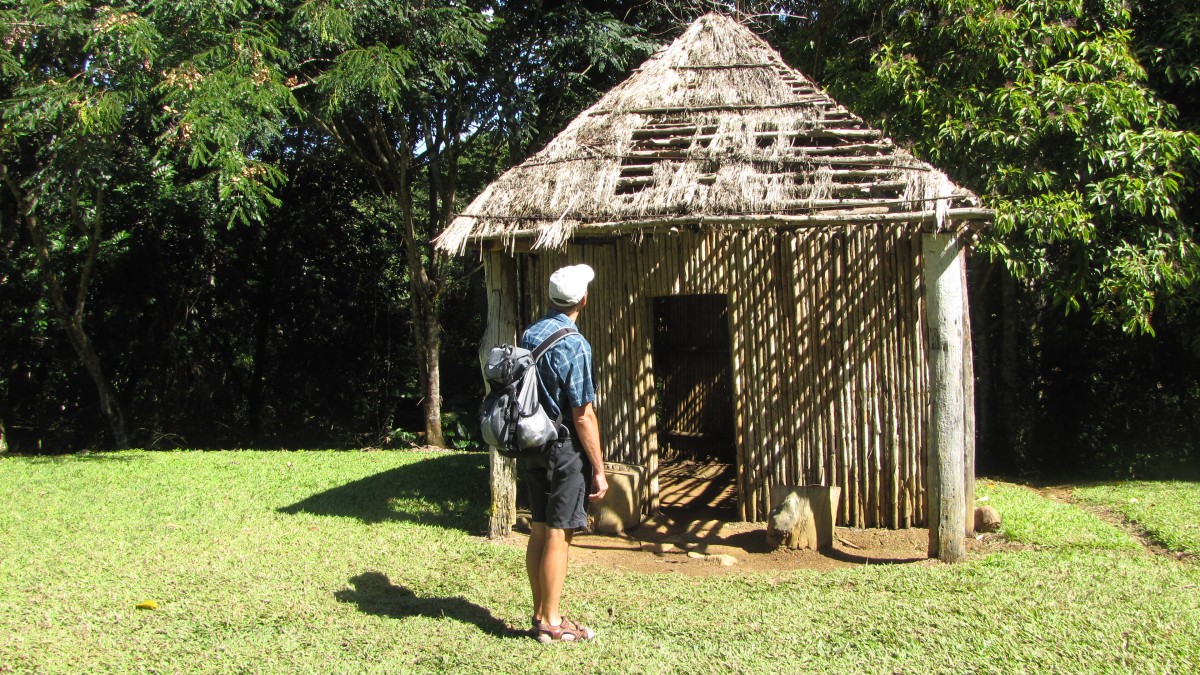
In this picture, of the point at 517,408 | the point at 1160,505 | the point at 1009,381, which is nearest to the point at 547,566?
the point at 517,408

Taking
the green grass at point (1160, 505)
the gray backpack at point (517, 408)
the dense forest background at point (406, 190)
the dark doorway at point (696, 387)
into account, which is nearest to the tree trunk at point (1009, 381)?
the dense forest background at point (406, 190)

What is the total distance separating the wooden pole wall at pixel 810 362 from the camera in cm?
657

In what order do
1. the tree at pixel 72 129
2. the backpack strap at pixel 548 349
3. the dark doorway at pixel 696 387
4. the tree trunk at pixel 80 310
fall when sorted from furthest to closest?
1. the tree trunk at pixel 80 310
2. the dark doorway at pixel 696 387
3. the tree at pixel 72 129
4. the backpack strap at pixel 548 349

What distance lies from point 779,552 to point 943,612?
1.50m

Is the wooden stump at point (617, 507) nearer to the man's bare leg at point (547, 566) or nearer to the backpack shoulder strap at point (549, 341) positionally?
the man's bare leg at point (547, 566)

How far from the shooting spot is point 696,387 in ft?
33.1

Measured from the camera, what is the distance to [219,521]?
7.14 m

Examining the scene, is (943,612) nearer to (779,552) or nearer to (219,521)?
(779,552)

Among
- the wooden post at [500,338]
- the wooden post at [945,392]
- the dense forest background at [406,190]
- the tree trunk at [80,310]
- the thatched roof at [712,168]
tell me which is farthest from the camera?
the tree trunk at [80,310]

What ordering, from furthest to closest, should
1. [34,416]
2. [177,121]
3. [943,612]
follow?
1. [34,416]
2. [177,121]
3. [943,612]

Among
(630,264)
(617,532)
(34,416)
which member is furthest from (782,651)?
(34,416)

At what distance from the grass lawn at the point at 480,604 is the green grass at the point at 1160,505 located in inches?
8.3

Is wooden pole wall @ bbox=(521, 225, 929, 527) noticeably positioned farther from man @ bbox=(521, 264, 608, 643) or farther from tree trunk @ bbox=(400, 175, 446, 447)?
tree trunk @ bbox=(400, 175, 446, 447)

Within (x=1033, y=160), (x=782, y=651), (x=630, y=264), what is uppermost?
(x=1033, y=160)
